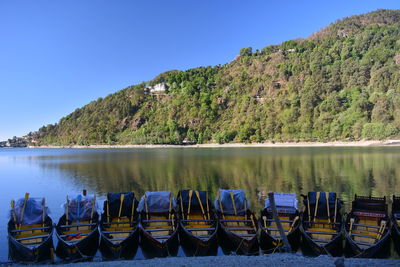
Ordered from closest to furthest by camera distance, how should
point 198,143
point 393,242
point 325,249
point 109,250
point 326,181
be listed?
1. point 325,249
2. point 109,250
3. point 393,242
4. point 326,181
5. point 198,143

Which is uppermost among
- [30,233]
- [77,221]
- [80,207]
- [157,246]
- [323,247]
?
[80,207]

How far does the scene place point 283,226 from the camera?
16375 millimetres

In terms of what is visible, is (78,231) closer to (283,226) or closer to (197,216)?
(197,216)

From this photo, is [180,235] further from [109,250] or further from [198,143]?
[198,143]

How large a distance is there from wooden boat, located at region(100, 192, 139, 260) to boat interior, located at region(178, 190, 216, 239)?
9.77 feet

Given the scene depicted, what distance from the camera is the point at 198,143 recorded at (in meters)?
199

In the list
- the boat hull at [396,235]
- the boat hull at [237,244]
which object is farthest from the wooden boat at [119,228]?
the boat hull at [396,235]

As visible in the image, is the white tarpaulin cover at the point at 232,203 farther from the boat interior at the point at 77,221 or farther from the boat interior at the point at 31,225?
the boat interior at the point at 31,225

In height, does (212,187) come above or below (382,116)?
below

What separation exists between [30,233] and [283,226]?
1436cm

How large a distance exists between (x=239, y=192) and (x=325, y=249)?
613 cm

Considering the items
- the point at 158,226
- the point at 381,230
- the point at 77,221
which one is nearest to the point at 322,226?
the point at 381,230

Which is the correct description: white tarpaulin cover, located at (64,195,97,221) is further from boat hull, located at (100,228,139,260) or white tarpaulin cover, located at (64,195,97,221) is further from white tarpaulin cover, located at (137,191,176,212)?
white tarpaulin cover, located at (137,191,176,212)

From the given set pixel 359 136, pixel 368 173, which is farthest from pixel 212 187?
pixel 359 136
